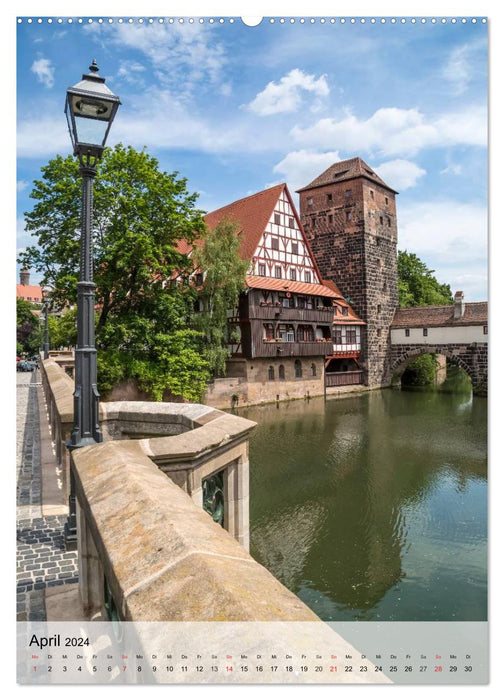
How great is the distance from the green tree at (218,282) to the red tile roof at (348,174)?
35.2 ft

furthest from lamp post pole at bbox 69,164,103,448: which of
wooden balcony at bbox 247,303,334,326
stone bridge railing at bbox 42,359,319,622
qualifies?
wooden balcony at bbox 247,303,334,326

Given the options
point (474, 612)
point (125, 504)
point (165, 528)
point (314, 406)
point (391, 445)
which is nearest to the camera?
point (165, 528)

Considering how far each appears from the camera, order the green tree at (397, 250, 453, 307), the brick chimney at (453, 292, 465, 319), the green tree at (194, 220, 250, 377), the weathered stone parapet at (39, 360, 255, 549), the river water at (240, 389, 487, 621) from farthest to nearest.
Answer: the green tree at (397, 250, 453, 307) < the brick chimney at (453, 292, 465, 319) < the green tree at (194, 220, 250, 377) < the river water at (240, 389, 487, 621) < the weathered stone parapet at (39, 360, 255, 549)

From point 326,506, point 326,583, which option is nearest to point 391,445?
point 326,506

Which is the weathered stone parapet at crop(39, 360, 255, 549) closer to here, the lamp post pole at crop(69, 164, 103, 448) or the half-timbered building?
the lamp post pole at crop(69, 164, 103, 448)

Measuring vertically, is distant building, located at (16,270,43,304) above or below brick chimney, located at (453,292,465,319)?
below

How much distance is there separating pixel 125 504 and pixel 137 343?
1912cm

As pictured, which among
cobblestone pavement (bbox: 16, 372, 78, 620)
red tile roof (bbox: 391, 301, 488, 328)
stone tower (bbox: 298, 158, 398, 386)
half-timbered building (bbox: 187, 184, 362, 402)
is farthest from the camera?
stone tower (bbox: 298, 158, 398, 386)

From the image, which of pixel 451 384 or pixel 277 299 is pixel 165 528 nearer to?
pixel 277 299

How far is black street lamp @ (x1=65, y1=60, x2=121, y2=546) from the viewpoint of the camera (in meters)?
3.84

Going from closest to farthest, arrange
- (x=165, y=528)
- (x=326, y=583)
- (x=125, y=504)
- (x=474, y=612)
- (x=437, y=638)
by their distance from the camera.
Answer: (x=165, y=528), (x=125, y=504), (x=437, y=638), (x=474, y=612), (x=326, y=583)

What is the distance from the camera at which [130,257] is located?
1775cm

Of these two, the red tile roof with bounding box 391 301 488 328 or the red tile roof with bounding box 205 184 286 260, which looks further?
the red tile roof with bounding box 391 301 488 328

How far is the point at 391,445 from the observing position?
17828mm
